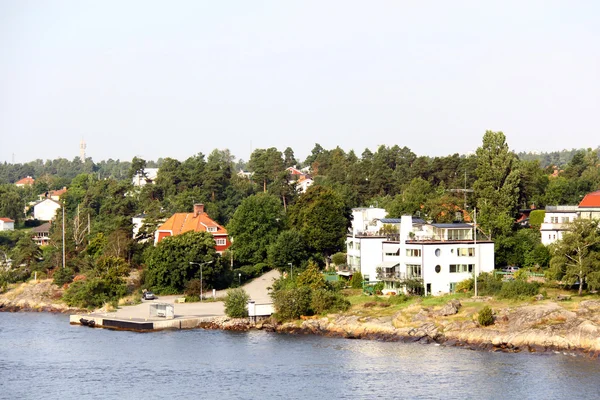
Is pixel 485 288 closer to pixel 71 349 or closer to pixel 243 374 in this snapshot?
pixel 243 374

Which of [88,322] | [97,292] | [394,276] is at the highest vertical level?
[394,276]

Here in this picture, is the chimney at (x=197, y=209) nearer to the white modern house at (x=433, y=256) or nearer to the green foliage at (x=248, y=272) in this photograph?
the green foliage at (x=248, y=272)

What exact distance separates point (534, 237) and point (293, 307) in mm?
22870

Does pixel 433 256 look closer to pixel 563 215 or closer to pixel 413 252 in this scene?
pixel 413 252

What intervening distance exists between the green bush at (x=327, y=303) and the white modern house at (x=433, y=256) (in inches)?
212

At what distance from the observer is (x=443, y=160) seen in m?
109

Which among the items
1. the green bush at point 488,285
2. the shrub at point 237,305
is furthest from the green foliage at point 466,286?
the shrub at point 237,305

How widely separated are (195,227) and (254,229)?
7.39 metres

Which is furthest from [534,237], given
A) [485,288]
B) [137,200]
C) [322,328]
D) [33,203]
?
[33,203]

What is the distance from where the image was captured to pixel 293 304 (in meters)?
65.9

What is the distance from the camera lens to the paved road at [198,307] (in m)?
70.2

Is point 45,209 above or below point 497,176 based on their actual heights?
above

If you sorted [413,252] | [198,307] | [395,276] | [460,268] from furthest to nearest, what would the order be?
1. [198,307]
2. [395,276]
3. [413,252]
4. [460,268]

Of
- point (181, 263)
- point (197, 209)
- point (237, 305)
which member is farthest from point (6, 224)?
point (237, 305)
